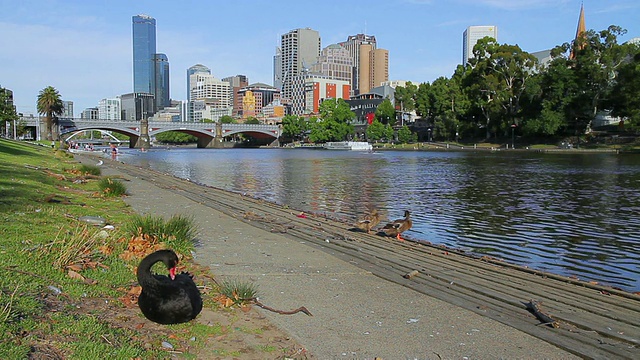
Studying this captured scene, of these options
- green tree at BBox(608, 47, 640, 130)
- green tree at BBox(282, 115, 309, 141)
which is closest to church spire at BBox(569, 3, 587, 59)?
green tree at BBox(608, 47, 640, 130)

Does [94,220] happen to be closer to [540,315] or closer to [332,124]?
[540,315]

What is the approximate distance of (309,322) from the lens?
22.6 feet

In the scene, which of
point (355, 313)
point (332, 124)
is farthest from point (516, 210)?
point (332, 124)

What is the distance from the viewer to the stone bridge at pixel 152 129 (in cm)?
12019

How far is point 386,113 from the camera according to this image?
146 meters

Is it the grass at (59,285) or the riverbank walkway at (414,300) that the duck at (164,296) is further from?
the riverbank walkway at (414,300)

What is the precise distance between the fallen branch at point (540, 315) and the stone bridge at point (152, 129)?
124176 millimetres

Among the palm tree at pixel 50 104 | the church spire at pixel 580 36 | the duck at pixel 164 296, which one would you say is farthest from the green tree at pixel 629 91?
the palm tree at pixel 50 104

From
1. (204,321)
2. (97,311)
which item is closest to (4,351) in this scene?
(97,311)

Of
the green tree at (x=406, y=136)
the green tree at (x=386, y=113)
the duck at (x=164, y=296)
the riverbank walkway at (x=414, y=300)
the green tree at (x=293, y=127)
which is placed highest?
the green tree at (x=386, y=113)

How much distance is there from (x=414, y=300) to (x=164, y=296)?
373 cm

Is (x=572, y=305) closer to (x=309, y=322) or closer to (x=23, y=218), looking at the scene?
(x=309, y=322)

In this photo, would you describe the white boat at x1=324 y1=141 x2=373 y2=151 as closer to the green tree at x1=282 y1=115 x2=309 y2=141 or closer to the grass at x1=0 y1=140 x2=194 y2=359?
the green tree at x1=282 y1=115 x2=309 y2=141

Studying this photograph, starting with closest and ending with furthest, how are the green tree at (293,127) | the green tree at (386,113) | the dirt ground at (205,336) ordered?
the dirt ground at (205,336), the green tree at (386,113), the green tree at (293,127)
